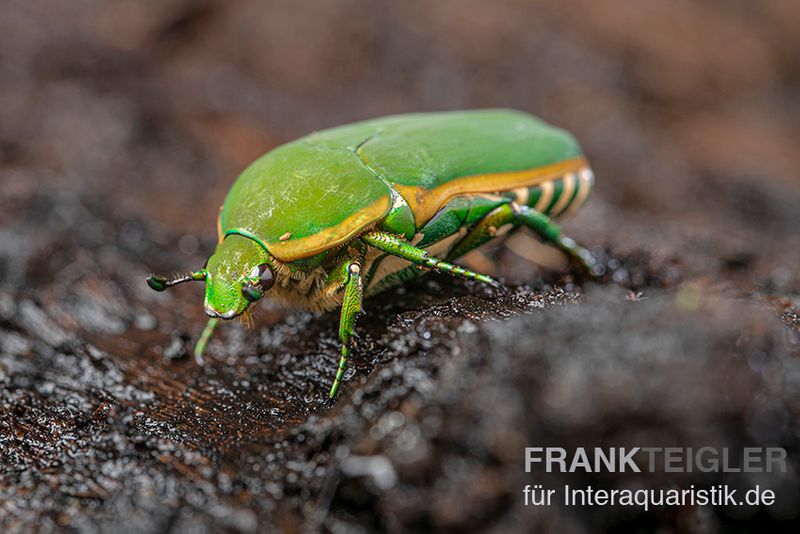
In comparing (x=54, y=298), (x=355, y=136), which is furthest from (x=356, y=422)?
(x=54, y=298)

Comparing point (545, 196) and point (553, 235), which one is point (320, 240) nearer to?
point (553, 235)

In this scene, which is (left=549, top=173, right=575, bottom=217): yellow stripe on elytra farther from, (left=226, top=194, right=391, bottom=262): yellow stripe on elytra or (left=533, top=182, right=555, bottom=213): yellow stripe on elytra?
(left=226, top=194, right=391, bottom=262): yellow stripe on elytra

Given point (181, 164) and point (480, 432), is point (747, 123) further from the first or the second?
point (480, 432)

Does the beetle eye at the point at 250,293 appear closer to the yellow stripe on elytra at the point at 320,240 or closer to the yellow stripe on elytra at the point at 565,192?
the yellow stripe on elytra at the point at 320,240

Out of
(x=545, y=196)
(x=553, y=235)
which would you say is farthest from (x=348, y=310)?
(x=545, y=196)

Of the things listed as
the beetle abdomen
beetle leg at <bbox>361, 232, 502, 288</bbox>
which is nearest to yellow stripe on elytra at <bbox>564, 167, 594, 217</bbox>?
the beetle abdomen

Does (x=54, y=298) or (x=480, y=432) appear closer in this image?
(x=480, y=432)
